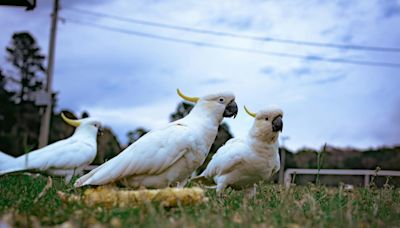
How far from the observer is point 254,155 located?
396cm

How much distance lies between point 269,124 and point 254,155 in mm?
267

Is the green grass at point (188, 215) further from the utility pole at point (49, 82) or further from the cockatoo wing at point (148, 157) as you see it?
the utility pole at point (49, 82)

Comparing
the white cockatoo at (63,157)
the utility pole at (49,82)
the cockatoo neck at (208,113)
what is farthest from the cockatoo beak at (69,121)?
the utility pole at (49,82)

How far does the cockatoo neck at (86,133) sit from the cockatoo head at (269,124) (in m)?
2.95

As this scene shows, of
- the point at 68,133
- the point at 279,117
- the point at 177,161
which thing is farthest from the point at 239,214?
the point at 68,133

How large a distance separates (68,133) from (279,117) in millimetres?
12368

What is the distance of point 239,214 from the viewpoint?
2.55 m

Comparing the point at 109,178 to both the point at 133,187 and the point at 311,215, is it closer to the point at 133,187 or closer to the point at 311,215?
the point at 133,187

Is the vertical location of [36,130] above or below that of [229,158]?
below

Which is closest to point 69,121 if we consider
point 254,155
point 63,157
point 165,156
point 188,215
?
point 63,157

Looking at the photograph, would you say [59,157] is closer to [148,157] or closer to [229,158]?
[229,158]

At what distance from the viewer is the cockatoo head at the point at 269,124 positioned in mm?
3926

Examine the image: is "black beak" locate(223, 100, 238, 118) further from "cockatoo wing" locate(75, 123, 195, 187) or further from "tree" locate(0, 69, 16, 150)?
"tree" locate(0, 69, 16, 150)

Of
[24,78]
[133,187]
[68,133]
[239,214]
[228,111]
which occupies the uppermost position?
[228,111]
